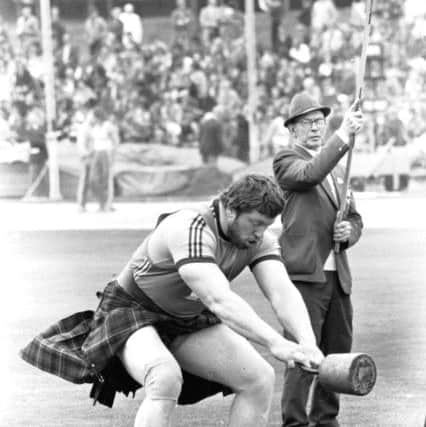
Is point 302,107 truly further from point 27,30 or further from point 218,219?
point 27,30

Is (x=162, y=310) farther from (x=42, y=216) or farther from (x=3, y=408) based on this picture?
(x=42, y=216)

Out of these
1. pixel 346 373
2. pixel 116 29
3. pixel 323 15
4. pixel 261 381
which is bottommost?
pixel 116 29

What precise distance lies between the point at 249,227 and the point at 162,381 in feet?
2.32

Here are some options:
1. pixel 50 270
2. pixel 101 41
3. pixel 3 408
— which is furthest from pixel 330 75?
pixel 3 408

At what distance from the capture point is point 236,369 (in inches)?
217

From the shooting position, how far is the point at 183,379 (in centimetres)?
576

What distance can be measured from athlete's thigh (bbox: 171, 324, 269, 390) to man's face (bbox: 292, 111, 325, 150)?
1.61m

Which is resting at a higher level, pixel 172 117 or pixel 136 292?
pixel 136 292

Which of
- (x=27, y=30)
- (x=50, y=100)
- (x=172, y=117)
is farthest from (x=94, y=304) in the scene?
(x=27, y=30)

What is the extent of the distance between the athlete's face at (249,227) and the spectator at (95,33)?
88.6 feet

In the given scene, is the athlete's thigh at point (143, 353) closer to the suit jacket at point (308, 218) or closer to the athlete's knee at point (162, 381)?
the athlete's knee at point (162, 381)

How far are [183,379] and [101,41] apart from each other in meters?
26.9

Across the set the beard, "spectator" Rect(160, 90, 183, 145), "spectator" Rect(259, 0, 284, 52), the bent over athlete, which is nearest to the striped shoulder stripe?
the bent over athlete

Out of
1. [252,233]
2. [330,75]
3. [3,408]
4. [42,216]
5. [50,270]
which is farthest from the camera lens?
[330,75]
